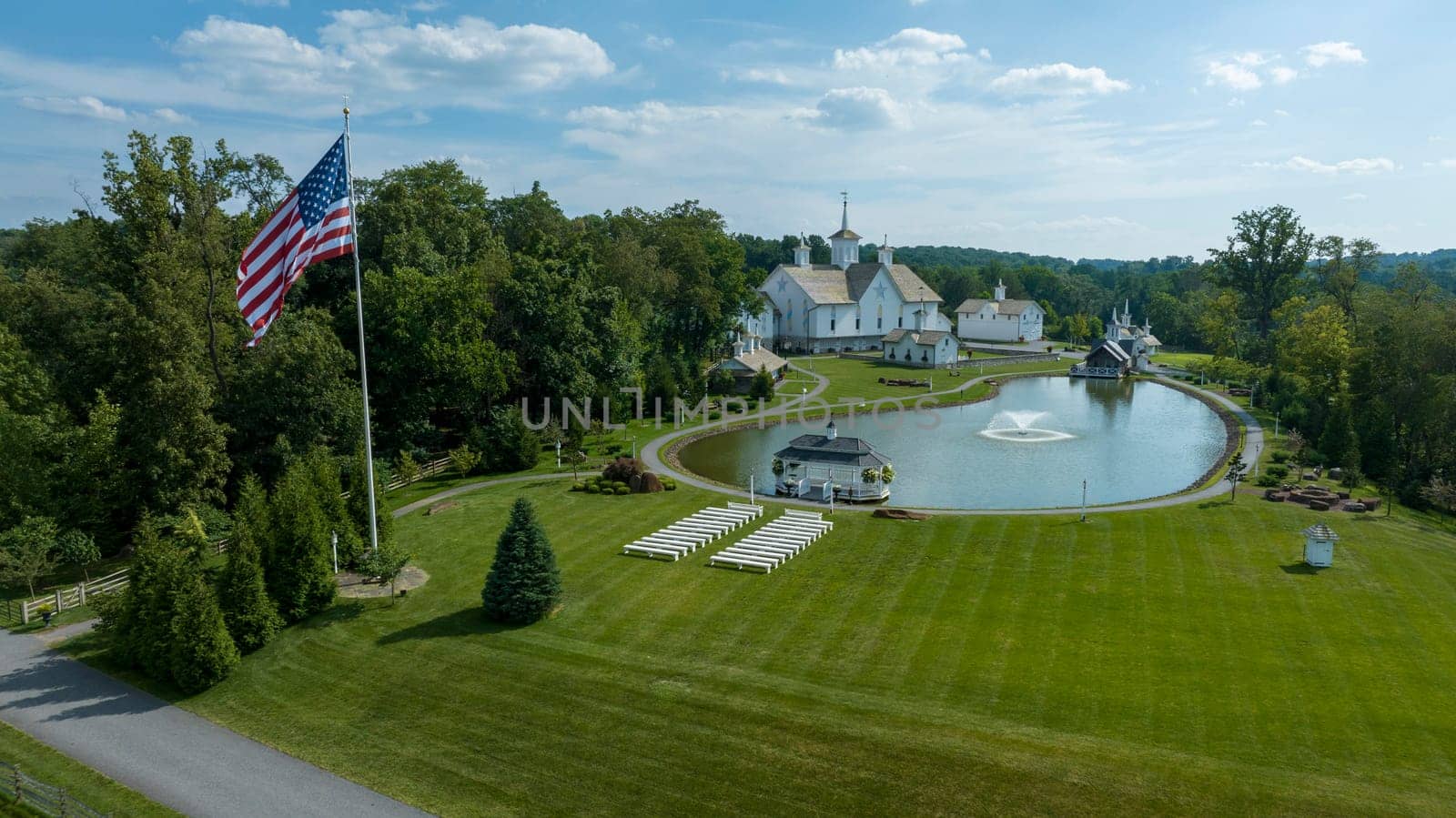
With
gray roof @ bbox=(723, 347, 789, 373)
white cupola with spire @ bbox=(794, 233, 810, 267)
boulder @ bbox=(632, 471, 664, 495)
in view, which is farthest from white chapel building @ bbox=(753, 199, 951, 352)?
boulder @ bbox=(632, 471, 664, 495)

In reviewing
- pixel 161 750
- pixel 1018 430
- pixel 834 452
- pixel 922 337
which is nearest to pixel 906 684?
pixel 161 750

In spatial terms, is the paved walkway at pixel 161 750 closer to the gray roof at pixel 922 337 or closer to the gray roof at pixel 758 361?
the gray roof at pixel 758 361

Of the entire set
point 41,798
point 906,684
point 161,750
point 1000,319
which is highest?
point 1000,319

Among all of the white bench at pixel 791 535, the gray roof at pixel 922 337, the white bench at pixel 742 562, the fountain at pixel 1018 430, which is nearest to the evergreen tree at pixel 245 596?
the white bench at pixel 742 562

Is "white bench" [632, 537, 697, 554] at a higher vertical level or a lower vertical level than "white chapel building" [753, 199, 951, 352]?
lower

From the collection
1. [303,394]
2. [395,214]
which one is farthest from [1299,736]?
[395,214]

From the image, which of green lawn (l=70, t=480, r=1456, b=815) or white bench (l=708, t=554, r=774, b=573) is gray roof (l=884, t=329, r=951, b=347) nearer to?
green lawn (l=70, t=480, r=1456, b=815)

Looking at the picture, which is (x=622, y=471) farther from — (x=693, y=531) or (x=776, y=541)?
(x=776, y=541)
